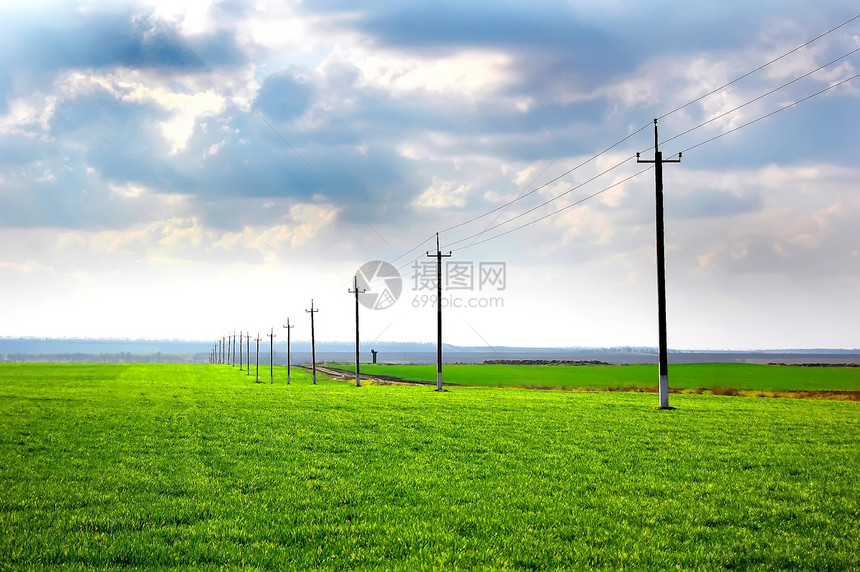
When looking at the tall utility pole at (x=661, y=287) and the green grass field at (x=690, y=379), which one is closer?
the tall utility pole at (x=661, y=287)

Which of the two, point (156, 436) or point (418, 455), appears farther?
point (156, 436)

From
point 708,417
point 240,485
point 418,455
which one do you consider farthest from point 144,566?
point 708,417

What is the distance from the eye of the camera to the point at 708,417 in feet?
93.9

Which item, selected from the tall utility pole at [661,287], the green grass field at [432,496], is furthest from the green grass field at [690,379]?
the green grass field at [432,496]

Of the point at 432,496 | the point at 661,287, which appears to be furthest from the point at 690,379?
the point at 432,496

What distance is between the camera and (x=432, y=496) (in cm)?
1312

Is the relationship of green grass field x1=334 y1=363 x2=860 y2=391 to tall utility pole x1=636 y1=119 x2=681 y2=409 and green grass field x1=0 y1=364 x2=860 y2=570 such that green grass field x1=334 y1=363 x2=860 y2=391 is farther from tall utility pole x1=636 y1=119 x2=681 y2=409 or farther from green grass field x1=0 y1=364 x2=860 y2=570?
green grass field x1=0 y1=364 x2=860 y2=570

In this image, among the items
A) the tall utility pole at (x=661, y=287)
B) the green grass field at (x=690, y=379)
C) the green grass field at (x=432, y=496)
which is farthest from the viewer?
the green grass field at (x=690, y=379)

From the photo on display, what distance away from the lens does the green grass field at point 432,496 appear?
9.73 meters

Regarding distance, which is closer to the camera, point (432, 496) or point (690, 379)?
point (432, 496)

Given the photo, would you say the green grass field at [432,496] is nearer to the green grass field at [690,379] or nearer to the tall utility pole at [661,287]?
the tall utility pole at [661,287]

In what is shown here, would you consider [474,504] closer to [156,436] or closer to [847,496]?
[847,496]

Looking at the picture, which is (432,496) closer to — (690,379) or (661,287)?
(661,287)

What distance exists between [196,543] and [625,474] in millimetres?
9672
